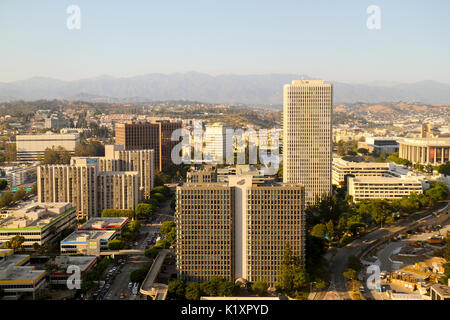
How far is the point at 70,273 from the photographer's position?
353 inches

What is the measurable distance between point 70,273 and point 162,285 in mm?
2050

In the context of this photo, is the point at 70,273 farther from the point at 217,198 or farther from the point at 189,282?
the point at 217,198

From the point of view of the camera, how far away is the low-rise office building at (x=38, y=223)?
11.1 m

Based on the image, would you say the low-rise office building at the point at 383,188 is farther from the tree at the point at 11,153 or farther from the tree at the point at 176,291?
the tree at the point at 11,153

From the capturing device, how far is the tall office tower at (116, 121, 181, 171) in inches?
931

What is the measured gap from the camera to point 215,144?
27562 millimetres

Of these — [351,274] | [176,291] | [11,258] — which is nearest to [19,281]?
[11,258]

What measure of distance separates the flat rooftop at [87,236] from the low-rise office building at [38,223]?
731 mm

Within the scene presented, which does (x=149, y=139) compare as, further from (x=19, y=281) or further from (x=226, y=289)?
(x=226, y=289)

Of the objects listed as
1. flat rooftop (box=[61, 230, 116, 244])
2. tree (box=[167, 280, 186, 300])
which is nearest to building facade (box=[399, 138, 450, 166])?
flat rooftop (box=[61, 230, 116, 244])

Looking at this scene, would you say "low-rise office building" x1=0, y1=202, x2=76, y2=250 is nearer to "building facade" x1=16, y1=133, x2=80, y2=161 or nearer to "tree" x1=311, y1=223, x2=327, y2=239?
"tree" x1=311, y1=223, x2=327, y2=239

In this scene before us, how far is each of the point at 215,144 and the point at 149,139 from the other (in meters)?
4.98

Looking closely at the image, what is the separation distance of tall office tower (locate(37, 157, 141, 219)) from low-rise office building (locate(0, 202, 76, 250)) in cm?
145
